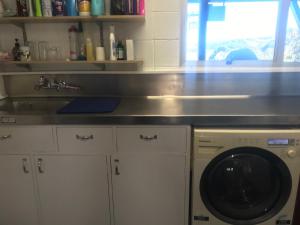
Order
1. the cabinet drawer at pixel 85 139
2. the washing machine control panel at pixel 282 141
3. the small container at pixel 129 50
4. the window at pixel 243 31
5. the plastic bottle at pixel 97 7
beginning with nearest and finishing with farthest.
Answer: the washing machine control panel at pixel 282 141 → the cabinet drawer at pixel 85 139 → the plastic bottle at pixel 97 7 → the small container at pixel 129 50 → the window at pixel 243 31

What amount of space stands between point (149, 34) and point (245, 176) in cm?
128

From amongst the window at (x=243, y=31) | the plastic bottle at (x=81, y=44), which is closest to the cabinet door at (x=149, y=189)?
the plastic bottle at (x=81, y=44)

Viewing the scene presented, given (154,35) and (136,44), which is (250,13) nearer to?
(154,35)

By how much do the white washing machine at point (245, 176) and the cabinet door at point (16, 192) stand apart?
1130 mm

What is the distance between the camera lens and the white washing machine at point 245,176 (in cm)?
154

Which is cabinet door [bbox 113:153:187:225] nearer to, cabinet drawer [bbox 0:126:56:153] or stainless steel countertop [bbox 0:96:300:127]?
stainless steel countertop [bbox 0:96:300:127]

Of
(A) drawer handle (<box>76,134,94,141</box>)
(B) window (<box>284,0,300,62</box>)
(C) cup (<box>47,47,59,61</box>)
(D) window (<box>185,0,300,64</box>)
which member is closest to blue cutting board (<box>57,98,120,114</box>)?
(A) drawer handle (<box>76,134,94,141</box>)

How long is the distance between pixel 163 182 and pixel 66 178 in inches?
25.9

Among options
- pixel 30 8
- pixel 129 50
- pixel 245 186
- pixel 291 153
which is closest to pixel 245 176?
pixel 245 186

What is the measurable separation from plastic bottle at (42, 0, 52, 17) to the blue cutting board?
0.67m

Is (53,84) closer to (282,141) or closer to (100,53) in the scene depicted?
(100,53)

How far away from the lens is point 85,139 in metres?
1.64

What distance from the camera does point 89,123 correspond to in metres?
1.62

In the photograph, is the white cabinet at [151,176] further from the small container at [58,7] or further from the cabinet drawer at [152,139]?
the small container at [58,7]
